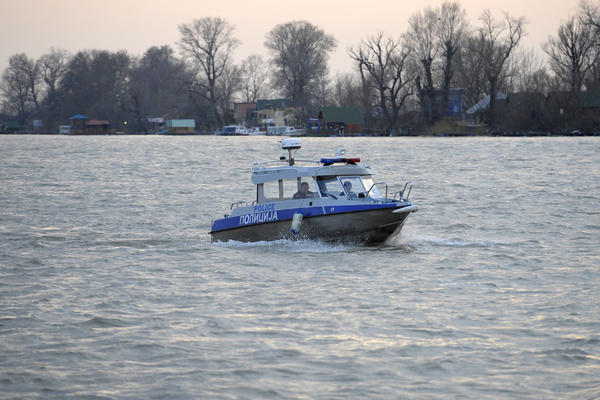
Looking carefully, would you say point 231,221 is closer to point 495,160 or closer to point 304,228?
point 304,228

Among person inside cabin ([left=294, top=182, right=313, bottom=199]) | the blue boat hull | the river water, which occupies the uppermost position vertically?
person inside cabin ([left=294, top=182, right=313, bottom=199])

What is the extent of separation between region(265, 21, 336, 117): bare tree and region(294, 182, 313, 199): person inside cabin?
142736mm

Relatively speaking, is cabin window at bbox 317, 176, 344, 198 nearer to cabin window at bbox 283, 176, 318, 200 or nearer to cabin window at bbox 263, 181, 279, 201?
cabin window at bbox 283, 176, 318, 200

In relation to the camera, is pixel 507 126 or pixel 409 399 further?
pixel 507 126

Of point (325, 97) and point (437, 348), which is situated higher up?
point (325, 97)

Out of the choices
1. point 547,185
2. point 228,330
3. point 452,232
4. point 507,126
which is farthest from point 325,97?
point 228,330

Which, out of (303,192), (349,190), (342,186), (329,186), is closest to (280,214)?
(303,192)

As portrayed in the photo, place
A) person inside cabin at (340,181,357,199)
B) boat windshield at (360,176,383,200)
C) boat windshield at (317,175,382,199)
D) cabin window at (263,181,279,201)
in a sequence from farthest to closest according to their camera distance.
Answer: cabin window at (263,181,279,201), boat windshield at (360,176,383,200), boat windshield at (317,175,382,199), person inside cabin at (340,181,357,199)

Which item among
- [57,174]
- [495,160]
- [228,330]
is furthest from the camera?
[495,160]

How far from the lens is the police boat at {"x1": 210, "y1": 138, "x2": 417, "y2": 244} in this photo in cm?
2266

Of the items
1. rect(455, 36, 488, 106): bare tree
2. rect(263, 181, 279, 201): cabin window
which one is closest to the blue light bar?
rect(263, 181, 279, 201): cabin window

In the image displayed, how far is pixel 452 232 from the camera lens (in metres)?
29.1

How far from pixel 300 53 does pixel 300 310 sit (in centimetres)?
15011

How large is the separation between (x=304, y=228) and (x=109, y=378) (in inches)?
425
